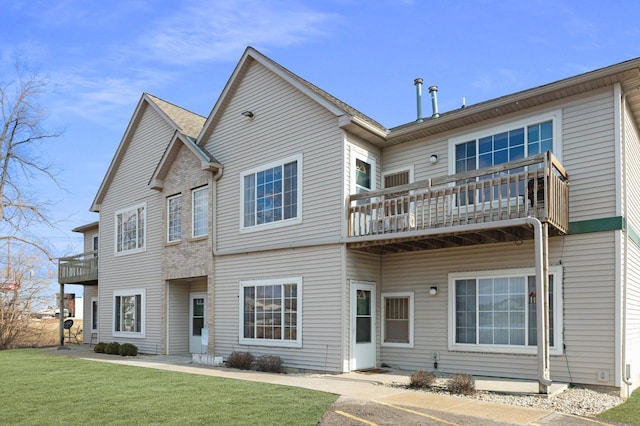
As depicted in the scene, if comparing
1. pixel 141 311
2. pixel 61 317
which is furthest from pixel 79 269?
pixel 141 311

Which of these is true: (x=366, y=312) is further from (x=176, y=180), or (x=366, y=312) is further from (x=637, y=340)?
(x=176, y=180)

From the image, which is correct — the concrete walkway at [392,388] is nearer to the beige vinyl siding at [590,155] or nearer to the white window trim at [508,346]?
the white window trim at [508,346]

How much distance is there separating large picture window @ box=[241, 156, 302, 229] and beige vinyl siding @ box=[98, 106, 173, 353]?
472 centimetres

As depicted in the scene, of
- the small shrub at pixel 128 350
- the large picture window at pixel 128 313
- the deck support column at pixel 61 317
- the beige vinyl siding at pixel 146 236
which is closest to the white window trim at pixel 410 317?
the beige vinyl siding at pixel 146 236

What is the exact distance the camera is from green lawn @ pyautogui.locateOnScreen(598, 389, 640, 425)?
8.91 metres

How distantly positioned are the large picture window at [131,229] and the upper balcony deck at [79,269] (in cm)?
191

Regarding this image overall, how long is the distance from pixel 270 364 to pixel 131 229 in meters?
9.95

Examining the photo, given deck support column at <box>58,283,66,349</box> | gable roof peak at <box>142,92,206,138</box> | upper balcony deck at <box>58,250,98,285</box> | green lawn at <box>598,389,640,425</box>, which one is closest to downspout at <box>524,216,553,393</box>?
green lawn at <box>598,389,640,425</box>

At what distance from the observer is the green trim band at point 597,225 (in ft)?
36.6

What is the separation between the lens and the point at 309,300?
14.4 m

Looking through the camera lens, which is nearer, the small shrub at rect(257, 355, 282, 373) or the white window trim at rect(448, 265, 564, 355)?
the white window trim at rect(448, 265, 564, 355)

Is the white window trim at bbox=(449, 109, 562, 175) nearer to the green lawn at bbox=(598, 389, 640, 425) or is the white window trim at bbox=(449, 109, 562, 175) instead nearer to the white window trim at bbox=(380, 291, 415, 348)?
the white window trim at bbox=(380, 291, 415, 348)

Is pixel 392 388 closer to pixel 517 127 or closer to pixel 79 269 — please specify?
pixel 517 127

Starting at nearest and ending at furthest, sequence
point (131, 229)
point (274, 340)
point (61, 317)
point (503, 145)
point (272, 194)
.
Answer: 1. point (503, 145)
2. point (274, 340)
3. point (272, 194)
4. point (131, 229)
5. point (61, 317)
